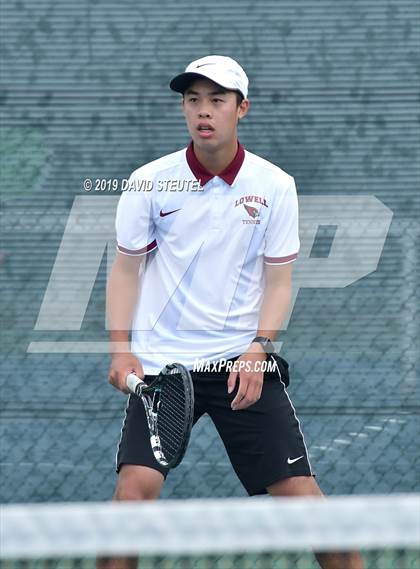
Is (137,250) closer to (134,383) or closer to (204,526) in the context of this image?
(134,383)

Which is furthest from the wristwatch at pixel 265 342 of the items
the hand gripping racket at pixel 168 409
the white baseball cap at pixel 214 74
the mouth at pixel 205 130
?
the white baseball cap at pixel 214 74

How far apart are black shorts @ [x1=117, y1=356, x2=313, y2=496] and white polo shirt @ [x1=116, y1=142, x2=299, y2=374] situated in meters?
0.10

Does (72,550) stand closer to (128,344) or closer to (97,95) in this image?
(128,344)

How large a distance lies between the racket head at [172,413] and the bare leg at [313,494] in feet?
0.88

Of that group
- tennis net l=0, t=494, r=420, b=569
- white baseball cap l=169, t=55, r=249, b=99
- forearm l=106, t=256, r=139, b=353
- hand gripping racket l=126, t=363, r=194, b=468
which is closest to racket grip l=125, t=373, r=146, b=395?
hand gripping racket l=126, t=363, r=194, b=468

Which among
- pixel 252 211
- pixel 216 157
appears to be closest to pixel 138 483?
pixel 252 211

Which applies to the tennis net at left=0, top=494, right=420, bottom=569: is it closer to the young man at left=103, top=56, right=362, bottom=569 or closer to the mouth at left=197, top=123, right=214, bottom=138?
the young man at left=103, top=56, right=362, bottom=569

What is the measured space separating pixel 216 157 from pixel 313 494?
89 centimetres

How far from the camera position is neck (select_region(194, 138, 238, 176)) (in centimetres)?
358

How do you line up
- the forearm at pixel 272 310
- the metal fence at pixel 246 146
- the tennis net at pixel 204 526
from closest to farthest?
the tennis net at pixel 204 526 → the forearm at pixel 272 310 → the metal fence at pixel 246 146

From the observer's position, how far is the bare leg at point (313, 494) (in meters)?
3.40

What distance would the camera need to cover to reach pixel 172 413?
3500mm

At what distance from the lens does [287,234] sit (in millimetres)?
3570

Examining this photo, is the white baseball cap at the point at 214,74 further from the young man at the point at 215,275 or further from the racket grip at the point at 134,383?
the racket grip at the point at 134,383
